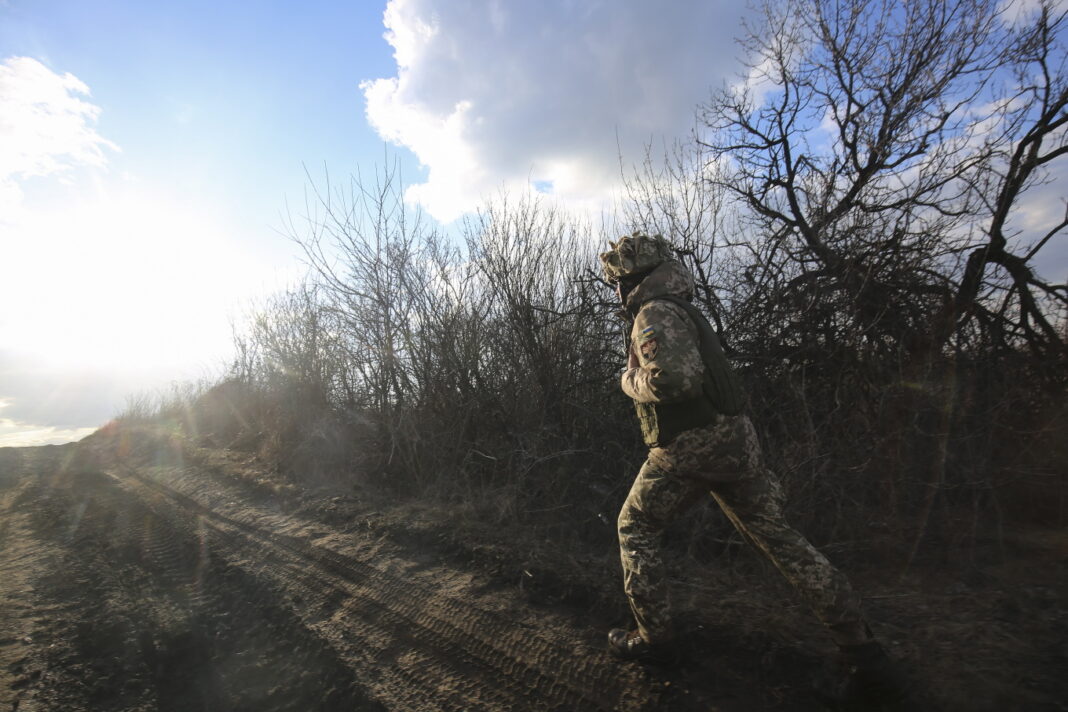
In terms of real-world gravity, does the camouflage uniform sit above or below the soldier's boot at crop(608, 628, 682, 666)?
above

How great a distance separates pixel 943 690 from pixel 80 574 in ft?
18.4

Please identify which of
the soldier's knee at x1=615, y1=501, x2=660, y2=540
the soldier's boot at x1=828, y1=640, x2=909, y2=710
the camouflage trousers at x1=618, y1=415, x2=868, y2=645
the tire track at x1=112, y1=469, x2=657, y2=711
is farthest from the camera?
the soldier's knee at x1=615, y1=501, x2=660, y2=540

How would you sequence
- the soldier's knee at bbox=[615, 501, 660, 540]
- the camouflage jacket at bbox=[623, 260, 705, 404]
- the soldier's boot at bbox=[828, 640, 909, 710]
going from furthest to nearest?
the soldier's knee at bbox=[615, 501, 660, 540], the camouflage jacket at bbox=[623, 260, 705, 404], the soldier's boot at bbox=[828, 640, 909, 710]

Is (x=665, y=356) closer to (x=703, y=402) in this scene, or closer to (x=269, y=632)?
(x=703, y=402)

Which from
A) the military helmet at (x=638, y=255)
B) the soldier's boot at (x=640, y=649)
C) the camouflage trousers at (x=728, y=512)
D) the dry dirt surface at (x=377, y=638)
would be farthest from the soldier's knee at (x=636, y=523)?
the military helmet at (x=638, y=255)

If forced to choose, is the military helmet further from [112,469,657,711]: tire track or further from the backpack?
[112,469,657,711]: tire track

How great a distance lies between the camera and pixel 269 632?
327 cm

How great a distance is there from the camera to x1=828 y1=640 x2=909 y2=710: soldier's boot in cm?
215

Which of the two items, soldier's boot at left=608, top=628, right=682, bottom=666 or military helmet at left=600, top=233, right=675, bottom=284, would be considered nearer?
soldier's boot at left=608, top=628, right=682, bottom=666

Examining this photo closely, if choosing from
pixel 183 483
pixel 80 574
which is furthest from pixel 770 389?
pixel 183 483

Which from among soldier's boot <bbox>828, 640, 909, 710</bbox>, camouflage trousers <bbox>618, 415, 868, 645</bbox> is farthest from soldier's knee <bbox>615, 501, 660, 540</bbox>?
soldier's boot <bbox>828, 640, 909, 710</bbox>

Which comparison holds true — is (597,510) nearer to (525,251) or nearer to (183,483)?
(525,251)

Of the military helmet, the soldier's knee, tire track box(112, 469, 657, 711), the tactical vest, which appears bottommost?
tire track box(112, 469, 657, 711)

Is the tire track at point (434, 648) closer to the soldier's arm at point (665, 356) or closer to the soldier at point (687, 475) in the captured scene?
the soldier at point (687, 475)
